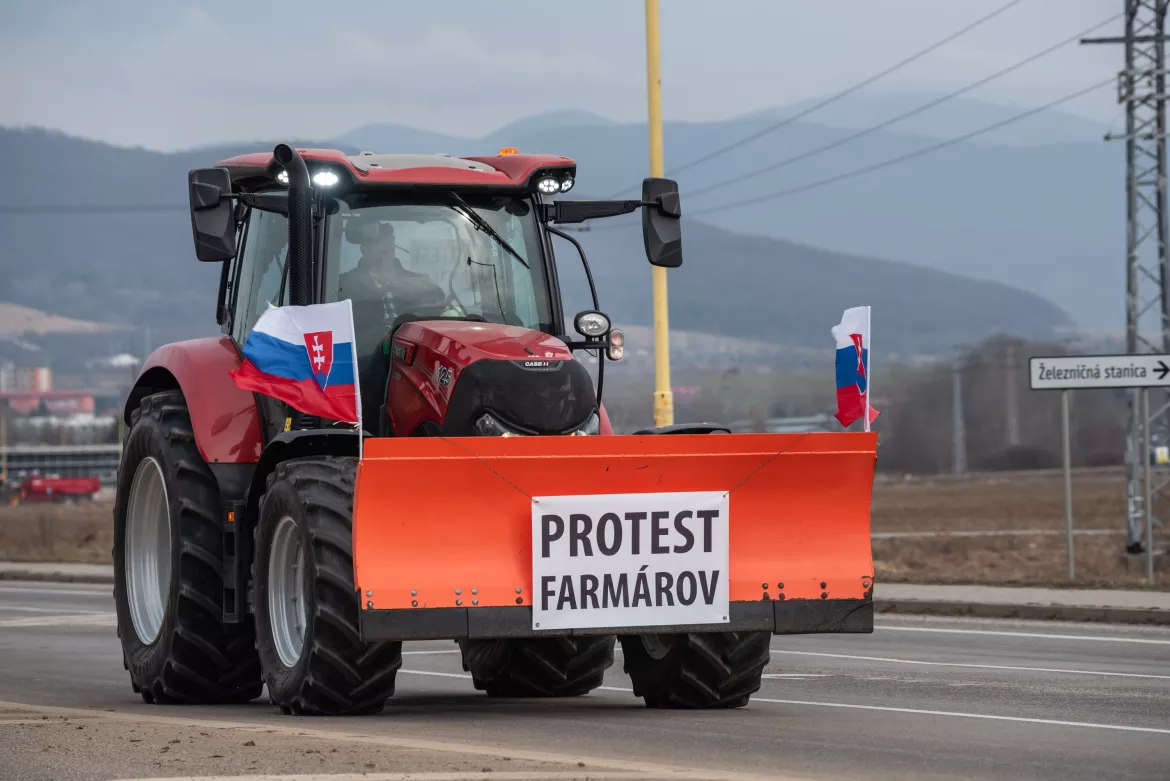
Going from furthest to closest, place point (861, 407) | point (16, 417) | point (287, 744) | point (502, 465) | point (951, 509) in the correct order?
1. point (16, 417)
2. point (951, 509)
3. point (861, 407)
4. point (502, 465)
5. point (287, 744)

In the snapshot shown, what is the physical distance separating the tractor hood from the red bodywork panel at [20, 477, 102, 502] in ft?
335

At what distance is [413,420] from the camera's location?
1102 centimetres

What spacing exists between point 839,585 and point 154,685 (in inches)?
179

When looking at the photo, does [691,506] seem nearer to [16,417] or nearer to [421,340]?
[421,340]

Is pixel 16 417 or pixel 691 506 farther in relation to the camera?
pixel 16 417

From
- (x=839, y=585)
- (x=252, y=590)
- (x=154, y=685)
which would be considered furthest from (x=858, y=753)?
(x=154, y=685)

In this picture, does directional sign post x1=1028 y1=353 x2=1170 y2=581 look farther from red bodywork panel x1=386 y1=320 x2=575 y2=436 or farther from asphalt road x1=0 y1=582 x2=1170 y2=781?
red bodywork panel x1=386 y1=320 x2=575 y2=436

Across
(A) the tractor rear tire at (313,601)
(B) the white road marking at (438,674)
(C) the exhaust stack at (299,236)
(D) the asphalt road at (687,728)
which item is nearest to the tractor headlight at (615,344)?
(C) the exhaust stack at (299,236)

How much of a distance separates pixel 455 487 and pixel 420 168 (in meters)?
2.45

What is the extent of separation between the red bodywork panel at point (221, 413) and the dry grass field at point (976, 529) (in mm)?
14447

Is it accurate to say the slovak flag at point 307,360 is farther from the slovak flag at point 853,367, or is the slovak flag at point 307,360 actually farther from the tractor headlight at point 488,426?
the slovak flag at point 853,367

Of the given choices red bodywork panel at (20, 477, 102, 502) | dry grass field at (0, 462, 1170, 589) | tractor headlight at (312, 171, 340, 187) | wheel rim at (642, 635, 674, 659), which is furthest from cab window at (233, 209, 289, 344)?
red bodywork panel at (20, 477, 102, 502)

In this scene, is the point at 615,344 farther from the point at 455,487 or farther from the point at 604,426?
the point at 455,487

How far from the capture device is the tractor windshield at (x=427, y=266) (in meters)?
11.4
